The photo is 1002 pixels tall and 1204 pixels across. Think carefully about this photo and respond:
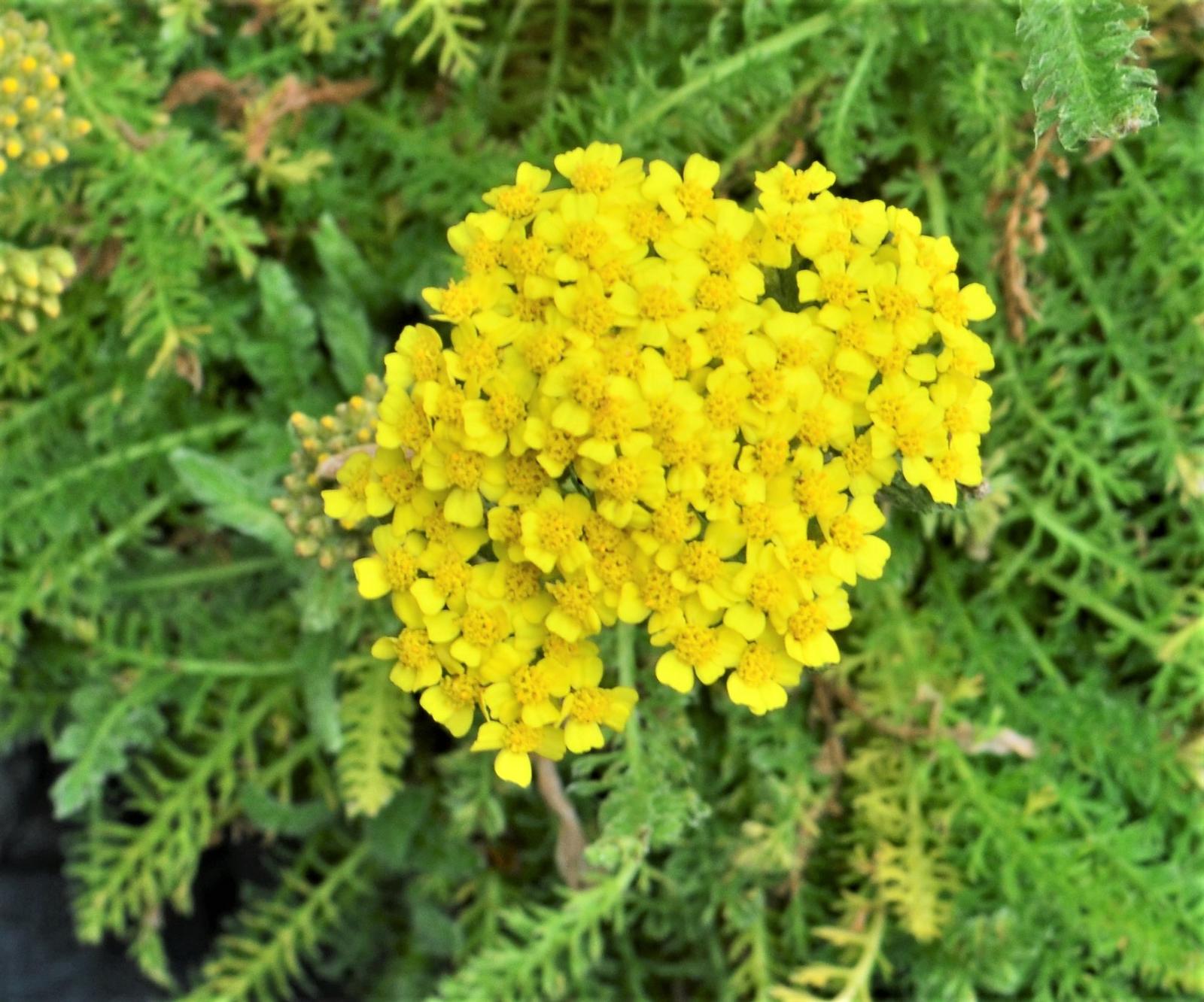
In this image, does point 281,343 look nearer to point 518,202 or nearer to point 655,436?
point 518,202

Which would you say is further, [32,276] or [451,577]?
[32,276]

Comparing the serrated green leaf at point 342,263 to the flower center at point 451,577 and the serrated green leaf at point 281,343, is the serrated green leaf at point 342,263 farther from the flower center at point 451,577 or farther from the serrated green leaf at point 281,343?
the flower center at point 451,577

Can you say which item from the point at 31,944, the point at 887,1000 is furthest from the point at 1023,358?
the point at 31,944

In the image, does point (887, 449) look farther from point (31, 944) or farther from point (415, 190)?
point (31, 944)

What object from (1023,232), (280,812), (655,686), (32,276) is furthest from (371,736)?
(1023,232)

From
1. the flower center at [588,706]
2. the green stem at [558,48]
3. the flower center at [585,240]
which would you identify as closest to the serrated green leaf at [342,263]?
the green stem at [558,48]

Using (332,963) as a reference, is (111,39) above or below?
above

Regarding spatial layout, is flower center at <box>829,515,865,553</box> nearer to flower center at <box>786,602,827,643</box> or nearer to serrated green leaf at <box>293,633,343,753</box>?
flower center at <box>786,602,827,643</box>
